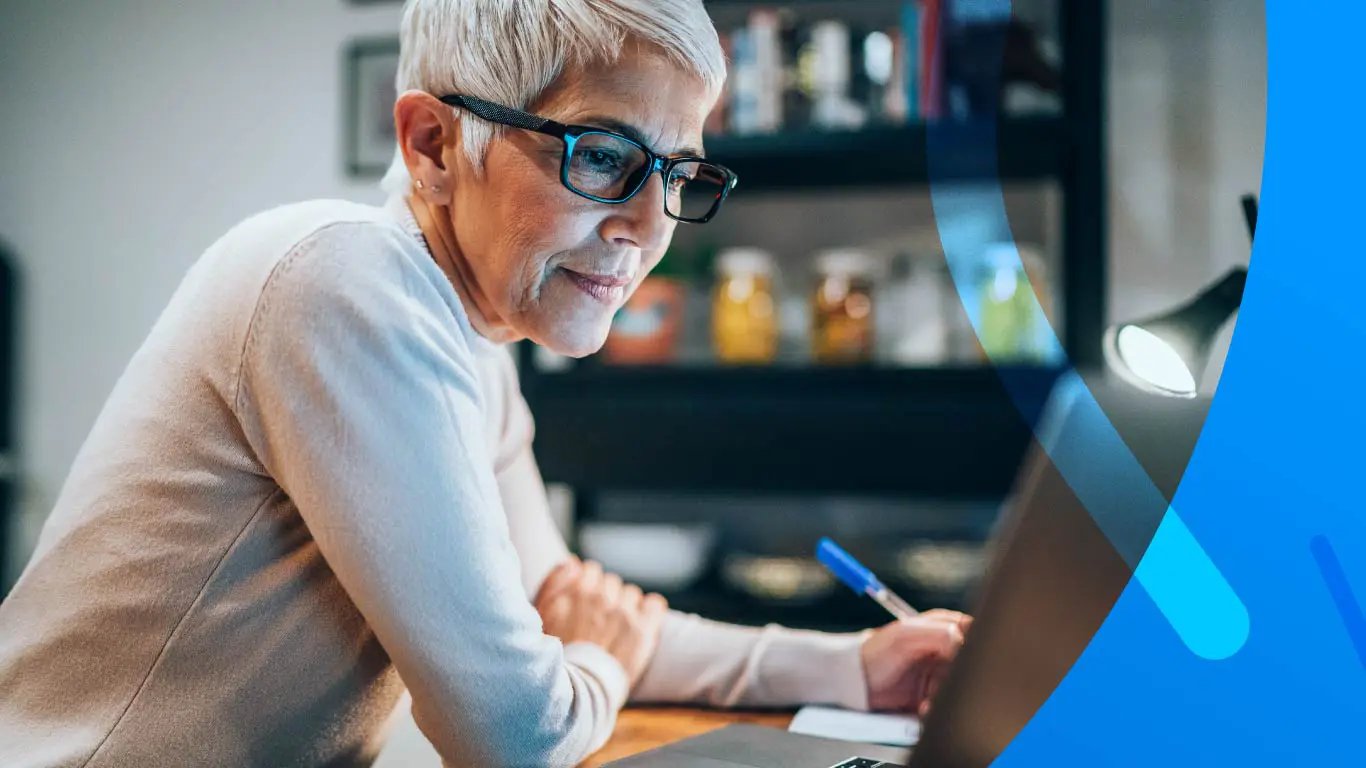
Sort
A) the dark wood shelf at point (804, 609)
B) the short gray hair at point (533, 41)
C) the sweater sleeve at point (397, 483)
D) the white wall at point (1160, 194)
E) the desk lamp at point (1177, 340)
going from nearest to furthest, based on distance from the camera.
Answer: the desk lamp at point (1177, 340), the sweater sleeve at point (397, 483), the short gray hair at point (533, 41), the white wall at point (1160, 194), the dark wood shelf at point (804, 609)

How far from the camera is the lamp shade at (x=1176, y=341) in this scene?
645 mm

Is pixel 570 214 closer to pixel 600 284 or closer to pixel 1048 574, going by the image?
pixel 600 284

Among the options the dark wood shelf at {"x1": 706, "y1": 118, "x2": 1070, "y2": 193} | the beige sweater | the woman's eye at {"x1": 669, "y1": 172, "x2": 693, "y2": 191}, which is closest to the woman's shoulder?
the beige sweater

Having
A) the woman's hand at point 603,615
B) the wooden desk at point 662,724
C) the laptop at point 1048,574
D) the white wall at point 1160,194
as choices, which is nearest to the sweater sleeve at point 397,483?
the wooden desk at point 662,724

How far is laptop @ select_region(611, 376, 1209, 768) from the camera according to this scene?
52 cm

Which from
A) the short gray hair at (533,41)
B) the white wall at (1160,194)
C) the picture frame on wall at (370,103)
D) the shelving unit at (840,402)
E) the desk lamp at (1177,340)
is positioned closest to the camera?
the desk lamp at (1177,340)

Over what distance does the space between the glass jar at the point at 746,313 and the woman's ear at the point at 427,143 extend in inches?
59.3

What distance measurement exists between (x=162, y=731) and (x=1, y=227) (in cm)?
312

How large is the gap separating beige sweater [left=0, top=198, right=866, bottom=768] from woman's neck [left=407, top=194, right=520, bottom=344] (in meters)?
0.09

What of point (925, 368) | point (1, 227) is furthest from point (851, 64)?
point (1, 227)

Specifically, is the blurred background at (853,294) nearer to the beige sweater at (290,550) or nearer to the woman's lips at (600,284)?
the woman's lips at (600,284)

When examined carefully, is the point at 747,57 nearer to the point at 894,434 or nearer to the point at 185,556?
the point at 894,434

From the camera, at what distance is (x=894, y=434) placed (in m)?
2.33

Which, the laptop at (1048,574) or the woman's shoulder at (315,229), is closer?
the laptop at (1048,574)
